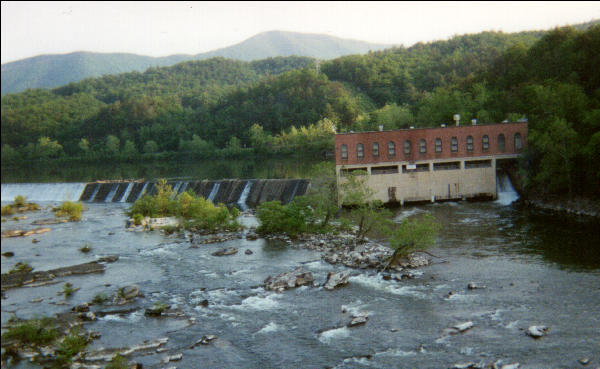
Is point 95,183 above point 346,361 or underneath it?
above

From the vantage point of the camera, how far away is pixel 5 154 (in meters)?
6.63

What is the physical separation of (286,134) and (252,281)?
68.4 meters

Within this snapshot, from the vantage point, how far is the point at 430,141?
3728cm

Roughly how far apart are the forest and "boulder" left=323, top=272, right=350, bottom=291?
36.9 ft

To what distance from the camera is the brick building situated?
37156mm

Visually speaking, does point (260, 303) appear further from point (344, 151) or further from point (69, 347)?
point (344, 151)

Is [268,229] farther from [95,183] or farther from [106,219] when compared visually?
[95,183]

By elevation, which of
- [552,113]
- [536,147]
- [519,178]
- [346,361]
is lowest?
[346,361]

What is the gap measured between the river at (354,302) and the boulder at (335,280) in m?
0.47

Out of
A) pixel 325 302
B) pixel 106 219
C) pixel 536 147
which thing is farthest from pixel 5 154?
pixel 536 147

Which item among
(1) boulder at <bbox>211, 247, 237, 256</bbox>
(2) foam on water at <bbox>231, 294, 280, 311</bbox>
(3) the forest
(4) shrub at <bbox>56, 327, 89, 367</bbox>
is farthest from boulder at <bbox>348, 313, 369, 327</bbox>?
(3) the forest

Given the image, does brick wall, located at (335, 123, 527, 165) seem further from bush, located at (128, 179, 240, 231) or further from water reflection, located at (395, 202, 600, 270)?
bush, located at (128, 179, 240, 231)

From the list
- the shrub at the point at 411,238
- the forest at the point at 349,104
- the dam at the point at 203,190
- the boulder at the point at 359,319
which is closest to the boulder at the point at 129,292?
the forest at the point at 349,104

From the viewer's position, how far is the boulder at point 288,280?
20.1 metres
